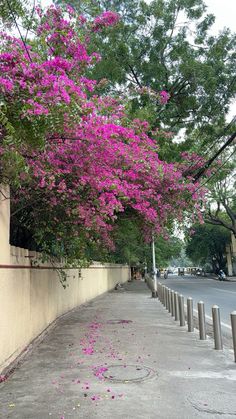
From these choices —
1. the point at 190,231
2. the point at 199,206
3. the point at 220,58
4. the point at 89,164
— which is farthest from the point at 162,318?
the point at 220,58

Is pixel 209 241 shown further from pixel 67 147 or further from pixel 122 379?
pixel 122 379

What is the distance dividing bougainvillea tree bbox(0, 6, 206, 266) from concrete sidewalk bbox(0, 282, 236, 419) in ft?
8.07

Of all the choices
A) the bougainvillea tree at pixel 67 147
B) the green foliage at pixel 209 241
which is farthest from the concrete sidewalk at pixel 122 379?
the green foliage at pixel 209 241

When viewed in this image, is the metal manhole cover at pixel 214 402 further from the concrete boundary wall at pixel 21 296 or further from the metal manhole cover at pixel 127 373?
the concrete boundary wall at pixel 21 296

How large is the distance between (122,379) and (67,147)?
3.74 meters

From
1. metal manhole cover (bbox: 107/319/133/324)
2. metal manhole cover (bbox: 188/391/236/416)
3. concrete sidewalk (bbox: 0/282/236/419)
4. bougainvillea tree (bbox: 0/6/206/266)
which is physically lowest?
metal manhole cover (bbox: 188/391/236/416)

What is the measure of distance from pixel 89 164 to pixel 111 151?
1.51 ft

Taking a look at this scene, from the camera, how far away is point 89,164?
774 centimetres

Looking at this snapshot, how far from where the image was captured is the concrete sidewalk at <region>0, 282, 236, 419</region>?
487 centimetres

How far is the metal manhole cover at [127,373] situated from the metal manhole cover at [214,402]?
1008 mm

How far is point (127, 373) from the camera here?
21.2ft

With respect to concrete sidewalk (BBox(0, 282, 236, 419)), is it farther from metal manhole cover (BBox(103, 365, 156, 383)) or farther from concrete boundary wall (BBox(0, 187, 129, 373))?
concrete boundary wall (BBox(0, 187, 129, 373))

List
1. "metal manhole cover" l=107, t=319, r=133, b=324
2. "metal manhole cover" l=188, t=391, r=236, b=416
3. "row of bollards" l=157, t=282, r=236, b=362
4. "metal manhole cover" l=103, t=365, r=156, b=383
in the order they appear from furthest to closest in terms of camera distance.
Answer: "metal manhole cover" l=107, t=319, r=133, b=324 → "row of bollards" l=157, t=282, r=236, b=362 → "metal manhole cover" l=103, t=365, r=156, b=383 → "metal manhole cover" l=188, t=391, r=236, b=416

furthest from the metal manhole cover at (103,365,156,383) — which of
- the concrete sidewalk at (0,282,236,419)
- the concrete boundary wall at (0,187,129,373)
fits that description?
the concrete boundary wall at (0,187,129,373)
